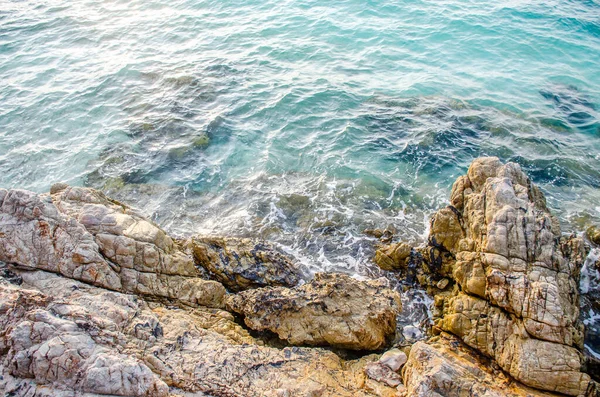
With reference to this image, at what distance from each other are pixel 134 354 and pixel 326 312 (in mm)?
4474

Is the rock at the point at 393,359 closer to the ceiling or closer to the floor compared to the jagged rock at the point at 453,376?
closer to the floor

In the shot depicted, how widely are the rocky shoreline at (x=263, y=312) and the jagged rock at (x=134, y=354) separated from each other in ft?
0.09

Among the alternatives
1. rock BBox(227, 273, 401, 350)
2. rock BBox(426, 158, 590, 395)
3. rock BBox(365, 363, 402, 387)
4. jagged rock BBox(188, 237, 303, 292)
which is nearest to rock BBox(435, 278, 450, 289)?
rock BBox(426, 158, 590, 395)

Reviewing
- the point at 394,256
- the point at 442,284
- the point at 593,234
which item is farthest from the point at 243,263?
the point at 593,234

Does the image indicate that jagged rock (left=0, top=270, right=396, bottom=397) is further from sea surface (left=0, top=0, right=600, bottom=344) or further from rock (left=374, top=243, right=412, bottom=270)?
sea surface (left=0, top=0, right=600, bottom=344)

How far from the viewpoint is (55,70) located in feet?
80.9

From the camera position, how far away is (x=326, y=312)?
33.0 feet

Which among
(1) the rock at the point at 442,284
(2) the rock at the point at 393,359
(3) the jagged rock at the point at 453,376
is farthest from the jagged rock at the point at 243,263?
(3) the jagged rock at the point at 453,376

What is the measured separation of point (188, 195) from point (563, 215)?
14.2 metres

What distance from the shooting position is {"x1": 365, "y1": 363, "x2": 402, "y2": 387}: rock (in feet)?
28.5

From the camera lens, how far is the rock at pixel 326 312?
32.1 feet

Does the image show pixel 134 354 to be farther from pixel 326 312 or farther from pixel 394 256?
pixel 394 256

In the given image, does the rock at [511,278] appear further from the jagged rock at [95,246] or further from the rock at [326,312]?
the jagged rock at [95,246]

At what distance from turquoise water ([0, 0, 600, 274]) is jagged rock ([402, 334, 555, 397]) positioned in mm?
4369
